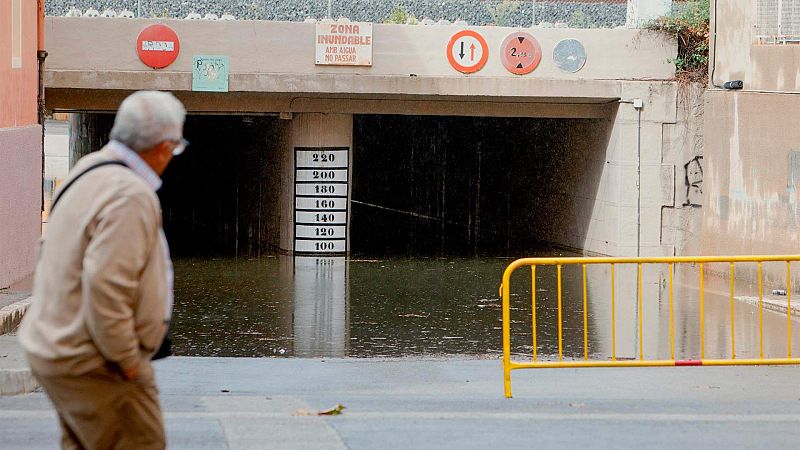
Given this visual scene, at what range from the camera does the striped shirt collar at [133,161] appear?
387 cm

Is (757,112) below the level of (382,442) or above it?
above

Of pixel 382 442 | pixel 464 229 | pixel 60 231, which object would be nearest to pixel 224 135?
pixel 464 229

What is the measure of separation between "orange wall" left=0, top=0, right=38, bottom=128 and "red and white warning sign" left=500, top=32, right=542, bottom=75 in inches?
328

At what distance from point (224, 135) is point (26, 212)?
15.6 m

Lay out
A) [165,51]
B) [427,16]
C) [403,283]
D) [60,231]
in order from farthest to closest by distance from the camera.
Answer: [427,16] → [165,51] → [403,283] → [60,231]

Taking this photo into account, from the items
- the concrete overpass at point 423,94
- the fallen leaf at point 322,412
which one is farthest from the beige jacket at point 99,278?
the concrete overpass at point 423,94

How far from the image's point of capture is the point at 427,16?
70.1 feet

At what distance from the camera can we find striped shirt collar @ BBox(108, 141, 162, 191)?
3.87m

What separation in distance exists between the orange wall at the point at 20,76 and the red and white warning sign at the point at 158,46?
13.3 ft

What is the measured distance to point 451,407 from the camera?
24.4ft

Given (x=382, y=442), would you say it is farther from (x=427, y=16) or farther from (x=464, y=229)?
(x=464, y=229)

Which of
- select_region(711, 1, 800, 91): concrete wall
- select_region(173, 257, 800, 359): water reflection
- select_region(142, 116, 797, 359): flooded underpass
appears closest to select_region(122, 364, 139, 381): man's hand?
select_region(173, 257, 800, 359): water reflection

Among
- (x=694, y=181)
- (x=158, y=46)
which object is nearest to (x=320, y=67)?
(x=158, y=46)

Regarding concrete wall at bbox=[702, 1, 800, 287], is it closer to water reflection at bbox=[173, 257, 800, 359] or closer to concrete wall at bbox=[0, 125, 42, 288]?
water reflection at bbox=[173, 257, 800, 359]
